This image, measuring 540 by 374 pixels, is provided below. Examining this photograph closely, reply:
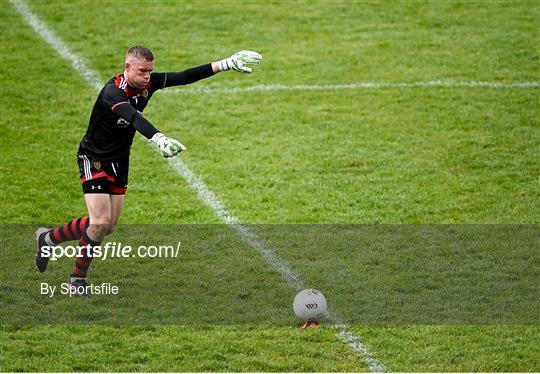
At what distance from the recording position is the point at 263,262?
11398 mm

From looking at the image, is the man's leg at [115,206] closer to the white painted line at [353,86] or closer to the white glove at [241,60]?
the white glove at [241,60]

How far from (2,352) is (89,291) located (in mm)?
1549

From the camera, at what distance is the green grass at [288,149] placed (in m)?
9.30

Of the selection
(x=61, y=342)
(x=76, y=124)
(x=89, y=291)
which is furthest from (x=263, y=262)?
(x=76, y=124)

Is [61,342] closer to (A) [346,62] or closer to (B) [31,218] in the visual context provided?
(B) [31,218]

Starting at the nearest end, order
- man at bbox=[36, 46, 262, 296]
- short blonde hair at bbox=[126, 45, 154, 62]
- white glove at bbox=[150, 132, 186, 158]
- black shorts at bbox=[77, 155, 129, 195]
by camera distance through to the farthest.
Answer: white glove at bbox=[150, 132, 186, 158] → short blonde hair at bbox=[126, 45, 154, 62] → man at bbox=[36, 46, 262, 296] → black shorts at bbox=[77, 155, 129, 195]

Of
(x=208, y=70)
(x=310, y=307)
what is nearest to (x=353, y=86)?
(x=208, y=70)

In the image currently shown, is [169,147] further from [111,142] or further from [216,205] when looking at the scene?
[216,205]

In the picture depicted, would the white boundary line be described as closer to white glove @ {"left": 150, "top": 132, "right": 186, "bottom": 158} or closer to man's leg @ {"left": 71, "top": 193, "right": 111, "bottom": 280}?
man's leg @ {"left": 71, "top": 193, "right": 111, "bottom": 280}

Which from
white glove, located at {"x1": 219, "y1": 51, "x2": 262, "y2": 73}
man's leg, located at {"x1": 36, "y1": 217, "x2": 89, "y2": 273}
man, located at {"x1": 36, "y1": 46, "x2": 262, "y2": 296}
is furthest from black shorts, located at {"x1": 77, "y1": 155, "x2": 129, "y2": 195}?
white glove, located at {"x1": 219, "y1": 51, "x2": 262, "y2": 73}

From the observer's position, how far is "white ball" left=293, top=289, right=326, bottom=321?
964 centimetres

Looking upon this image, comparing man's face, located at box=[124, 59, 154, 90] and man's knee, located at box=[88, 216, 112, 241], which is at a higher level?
man's face, located at box=[124, 59, 154, 90]

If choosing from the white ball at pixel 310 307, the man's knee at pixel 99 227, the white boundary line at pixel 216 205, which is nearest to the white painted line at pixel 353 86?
the white boundary line at pixel 216 205

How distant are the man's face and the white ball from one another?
2.63m
